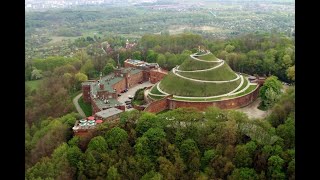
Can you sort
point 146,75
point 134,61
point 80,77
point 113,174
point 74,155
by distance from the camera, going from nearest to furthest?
1. point 113,174
2. point 74,155
3. point 80,77
4. point 146,75
5. point 134,61

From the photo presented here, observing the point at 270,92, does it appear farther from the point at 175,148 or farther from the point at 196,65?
the point at 175,148

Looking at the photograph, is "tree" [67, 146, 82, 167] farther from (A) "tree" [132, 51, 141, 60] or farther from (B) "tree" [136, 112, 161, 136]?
(A) "tree" [132, 51, 141, 60]

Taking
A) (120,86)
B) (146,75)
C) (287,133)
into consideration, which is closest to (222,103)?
(287,133)

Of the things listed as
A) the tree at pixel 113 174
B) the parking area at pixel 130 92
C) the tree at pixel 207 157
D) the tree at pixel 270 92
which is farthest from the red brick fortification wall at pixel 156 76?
the tree at pixel 113 174

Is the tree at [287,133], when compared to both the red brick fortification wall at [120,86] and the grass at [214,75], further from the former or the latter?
the red brick fortification wall at [120,86]

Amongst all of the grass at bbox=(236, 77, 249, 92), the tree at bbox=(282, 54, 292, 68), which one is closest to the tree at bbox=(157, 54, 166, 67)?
the grass at bbox=(236, 77, 249, 92)

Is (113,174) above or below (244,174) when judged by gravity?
below
